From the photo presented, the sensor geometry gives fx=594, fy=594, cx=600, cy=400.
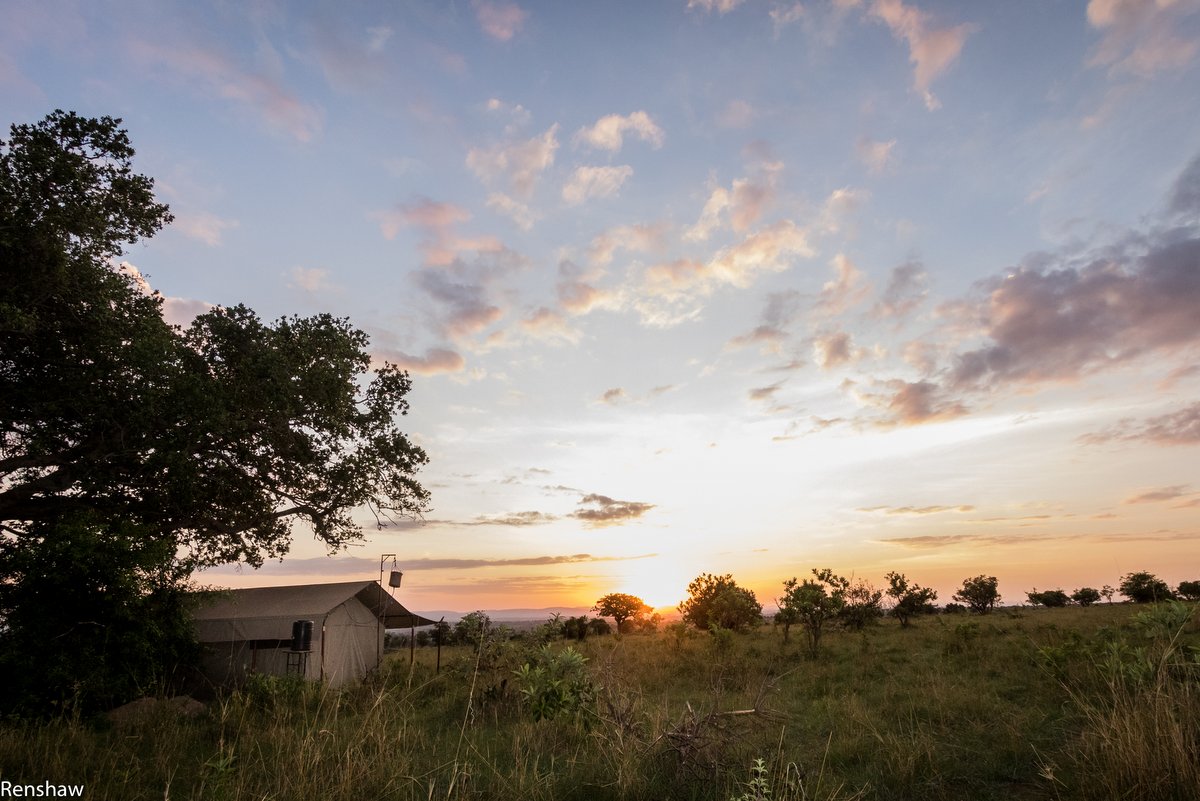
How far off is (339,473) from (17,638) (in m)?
6.92

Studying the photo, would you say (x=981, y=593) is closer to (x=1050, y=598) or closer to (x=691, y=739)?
(x=1050, y=598)

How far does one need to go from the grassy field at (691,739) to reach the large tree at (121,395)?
13.9 feet

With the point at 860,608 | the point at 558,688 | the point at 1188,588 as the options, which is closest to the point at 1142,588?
the point at 1188,588

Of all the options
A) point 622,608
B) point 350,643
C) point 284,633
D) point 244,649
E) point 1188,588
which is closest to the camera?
point 284,633

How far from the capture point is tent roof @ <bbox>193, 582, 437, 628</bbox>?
20141mm

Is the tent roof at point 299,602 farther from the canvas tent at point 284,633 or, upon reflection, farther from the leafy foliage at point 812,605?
the leafy foliage at point 812,605

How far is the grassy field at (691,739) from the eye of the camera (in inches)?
225

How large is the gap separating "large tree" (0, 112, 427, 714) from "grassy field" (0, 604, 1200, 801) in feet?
13.9

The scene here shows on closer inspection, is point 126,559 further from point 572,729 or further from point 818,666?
point 818,666

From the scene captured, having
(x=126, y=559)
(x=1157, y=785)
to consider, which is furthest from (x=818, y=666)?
(x=126, y=559)

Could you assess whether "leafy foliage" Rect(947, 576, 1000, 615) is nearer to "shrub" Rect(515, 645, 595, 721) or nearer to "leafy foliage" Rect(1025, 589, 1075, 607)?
"leafy foliage" Rect(1025, 589, 1075, 607)

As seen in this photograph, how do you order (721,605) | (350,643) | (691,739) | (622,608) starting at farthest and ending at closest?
(622,608) → (721,605) → (350,643) → (691,739)

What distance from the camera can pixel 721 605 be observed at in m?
37.0

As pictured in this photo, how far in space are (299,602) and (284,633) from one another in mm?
1419
